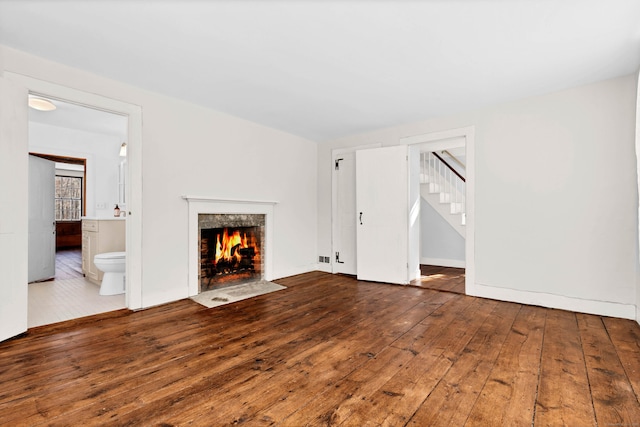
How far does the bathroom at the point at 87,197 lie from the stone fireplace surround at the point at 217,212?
0.77 meters

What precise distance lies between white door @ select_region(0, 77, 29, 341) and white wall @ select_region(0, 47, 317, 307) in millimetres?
311

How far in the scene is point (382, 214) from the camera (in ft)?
14.4

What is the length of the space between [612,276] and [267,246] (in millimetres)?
3881

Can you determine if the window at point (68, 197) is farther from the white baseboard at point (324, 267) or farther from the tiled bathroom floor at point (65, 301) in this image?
the white baseboard at point (324, 267)

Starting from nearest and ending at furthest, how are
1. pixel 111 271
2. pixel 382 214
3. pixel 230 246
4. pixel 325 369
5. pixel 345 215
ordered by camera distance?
pixel 325 369 < pixel 111 271 < pixel 230 246 < pixel 382 214 < pixel 345 215

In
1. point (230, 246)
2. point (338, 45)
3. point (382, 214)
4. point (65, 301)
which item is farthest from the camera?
point (382, 214)

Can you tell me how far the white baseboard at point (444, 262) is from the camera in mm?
5645

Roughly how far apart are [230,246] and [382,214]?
2210 millimetres

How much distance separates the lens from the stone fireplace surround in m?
3.56

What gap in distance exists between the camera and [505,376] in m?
1.82

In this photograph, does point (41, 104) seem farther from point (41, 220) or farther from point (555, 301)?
point (555, 301)

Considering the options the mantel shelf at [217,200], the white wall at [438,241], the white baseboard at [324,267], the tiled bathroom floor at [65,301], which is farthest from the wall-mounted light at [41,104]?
the white wall at [438,241]

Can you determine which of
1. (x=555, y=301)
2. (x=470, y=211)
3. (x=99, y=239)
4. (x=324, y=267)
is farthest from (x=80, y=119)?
(x=555, y=301)

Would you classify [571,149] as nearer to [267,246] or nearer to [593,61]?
[593,61]
